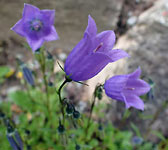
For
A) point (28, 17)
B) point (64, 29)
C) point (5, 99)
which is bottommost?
point (5, 99)

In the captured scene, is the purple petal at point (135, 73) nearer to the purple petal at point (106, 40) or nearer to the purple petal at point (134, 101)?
the purple petal at point (134, 101)

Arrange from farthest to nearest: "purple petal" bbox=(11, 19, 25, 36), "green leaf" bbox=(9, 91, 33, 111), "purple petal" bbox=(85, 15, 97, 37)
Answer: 1. "green leaf" bbox=(9, 91, 33, 111)
2. "purple petal" bbox=(11, 19, 25, 36)
3. "purple petal" bbox=(85, 15, 97, 37)

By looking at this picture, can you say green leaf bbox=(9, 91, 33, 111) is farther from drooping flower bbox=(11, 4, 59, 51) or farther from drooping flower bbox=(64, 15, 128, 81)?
drooping flower bbox=(64, 15, 128, 81)

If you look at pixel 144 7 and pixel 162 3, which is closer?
pixel 162 3

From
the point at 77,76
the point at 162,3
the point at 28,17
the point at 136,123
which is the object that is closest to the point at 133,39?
the point at 162,3

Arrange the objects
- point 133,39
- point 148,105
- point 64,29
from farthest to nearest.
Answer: point 64,29 → point 133,39 → point 148,105

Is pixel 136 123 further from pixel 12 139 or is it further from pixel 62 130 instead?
pixel 12 139

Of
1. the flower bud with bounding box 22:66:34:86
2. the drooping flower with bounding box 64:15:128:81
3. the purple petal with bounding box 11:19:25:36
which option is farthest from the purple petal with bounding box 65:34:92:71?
the flower bud with bounding box 22:66:34:86

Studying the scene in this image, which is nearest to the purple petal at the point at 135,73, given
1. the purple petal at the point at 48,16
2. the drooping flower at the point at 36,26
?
the drooping flower at the point at 36,26
